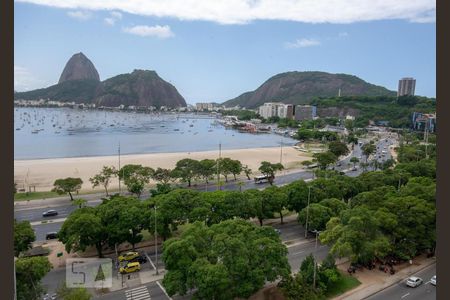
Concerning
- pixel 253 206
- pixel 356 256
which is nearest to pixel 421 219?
pixel 356 256

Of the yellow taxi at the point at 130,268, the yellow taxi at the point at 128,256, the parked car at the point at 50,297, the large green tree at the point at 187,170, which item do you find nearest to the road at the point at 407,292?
the yellow taxi at the point at 130,268

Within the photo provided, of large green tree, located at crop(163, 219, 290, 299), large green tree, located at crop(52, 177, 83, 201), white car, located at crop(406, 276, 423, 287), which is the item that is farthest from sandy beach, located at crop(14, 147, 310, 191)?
white car, located at crop(406, 276, 423, 287)

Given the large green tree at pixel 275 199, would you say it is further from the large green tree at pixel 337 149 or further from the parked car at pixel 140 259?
the large green tree at pixel 337 149

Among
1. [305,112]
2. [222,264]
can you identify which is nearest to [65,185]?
[222,264]

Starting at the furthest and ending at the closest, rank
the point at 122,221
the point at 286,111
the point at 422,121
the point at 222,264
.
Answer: the point at 286,111, the point at 422,121, the point at 122,221, the point at 222,264

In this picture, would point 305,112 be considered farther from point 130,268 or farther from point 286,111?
point 130,268
